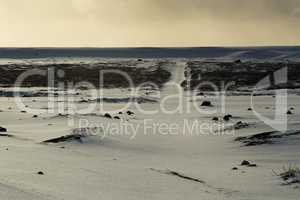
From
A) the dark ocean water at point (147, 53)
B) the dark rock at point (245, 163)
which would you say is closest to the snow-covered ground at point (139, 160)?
the dark rock at point (245, 163)

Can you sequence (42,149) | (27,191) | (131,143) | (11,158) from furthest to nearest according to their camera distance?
1. (131,143)
2. (42,149)
3. (11,158)
4. (27,191)

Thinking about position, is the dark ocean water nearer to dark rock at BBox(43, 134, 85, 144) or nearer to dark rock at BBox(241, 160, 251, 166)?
dark rock at BBox(43, 134, 85, 144)

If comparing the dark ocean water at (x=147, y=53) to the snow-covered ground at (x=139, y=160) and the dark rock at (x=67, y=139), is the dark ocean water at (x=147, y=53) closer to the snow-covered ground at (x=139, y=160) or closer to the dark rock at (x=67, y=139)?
the snow-covered ground at (x=139, y=160)

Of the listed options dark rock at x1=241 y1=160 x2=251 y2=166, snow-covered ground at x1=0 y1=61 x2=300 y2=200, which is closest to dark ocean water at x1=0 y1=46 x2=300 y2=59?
snow-covered ground at x1=0 y1=61 x2=300 y2=200

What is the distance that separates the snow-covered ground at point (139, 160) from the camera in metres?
7.45

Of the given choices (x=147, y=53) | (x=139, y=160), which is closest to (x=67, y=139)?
(x=139, y=160)

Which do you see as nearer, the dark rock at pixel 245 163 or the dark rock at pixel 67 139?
the dark rock at pixel 245 163

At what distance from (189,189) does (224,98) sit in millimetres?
20893

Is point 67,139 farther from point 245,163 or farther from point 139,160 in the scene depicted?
point 245,163

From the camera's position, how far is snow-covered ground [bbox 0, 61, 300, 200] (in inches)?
293

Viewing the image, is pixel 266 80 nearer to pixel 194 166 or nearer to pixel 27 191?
pixel 194 166

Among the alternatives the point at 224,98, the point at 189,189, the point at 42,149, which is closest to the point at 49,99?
the point at 224,98

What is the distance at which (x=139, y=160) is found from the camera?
36.3ft

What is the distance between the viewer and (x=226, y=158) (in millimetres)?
11367
